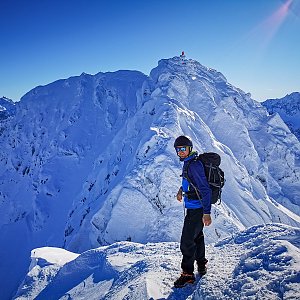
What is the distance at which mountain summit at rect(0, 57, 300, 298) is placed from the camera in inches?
675

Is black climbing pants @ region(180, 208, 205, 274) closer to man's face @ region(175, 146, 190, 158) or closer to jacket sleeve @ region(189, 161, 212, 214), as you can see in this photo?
jacket sleeve @ region(189, 161, 212, 214)

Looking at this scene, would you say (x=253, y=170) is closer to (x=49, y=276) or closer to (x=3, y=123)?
(x=49, y=276)

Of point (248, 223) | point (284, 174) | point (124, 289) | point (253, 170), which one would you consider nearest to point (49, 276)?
point (124, 289)

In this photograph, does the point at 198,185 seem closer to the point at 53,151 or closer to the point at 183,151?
the point at 183,151

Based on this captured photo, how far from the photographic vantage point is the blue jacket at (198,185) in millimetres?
4559

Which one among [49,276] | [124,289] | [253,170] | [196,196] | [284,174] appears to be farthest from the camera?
[284,174]

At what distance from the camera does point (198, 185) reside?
4.64m

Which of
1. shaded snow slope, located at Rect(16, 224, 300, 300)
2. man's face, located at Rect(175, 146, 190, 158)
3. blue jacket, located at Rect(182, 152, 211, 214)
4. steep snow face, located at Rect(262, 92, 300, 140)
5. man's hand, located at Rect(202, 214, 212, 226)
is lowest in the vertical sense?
shaded snow slope, located at Rect(16, 224, 300, 300)

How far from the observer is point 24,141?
1882 inches

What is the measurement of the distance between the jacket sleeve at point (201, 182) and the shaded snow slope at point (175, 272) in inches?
50.5

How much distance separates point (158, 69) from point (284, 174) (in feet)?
83.6

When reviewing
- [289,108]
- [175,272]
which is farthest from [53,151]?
[289,108]

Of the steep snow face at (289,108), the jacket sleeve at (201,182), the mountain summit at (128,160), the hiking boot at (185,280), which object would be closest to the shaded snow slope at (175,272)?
the hiking boot at (185,280)

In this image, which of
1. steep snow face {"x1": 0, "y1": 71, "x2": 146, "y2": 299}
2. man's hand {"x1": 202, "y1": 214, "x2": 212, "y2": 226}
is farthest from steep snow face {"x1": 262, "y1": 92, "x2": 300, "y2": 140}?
man's hand {"x1": 202, "y1": 214, "x2": 212, "y2": 226}
